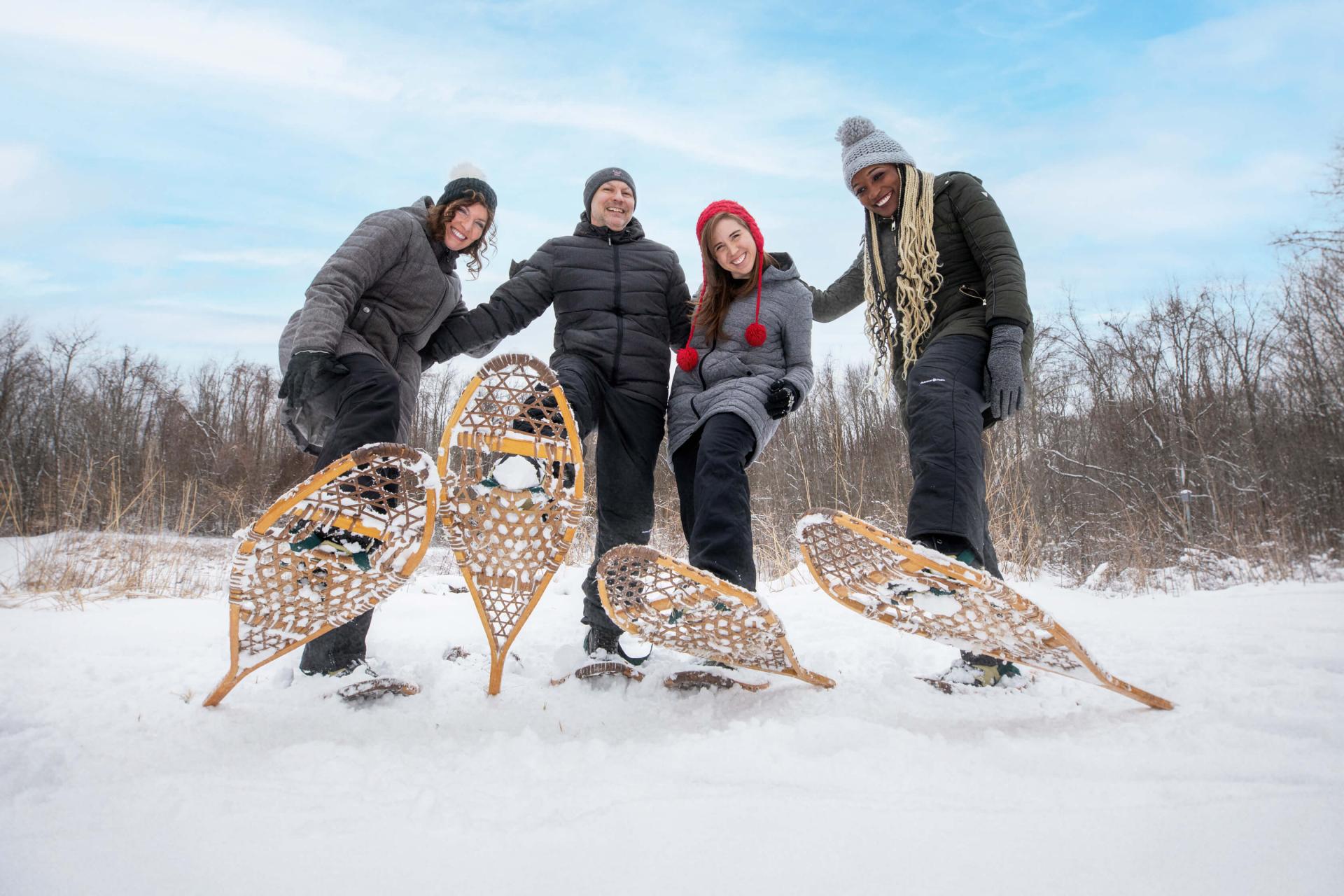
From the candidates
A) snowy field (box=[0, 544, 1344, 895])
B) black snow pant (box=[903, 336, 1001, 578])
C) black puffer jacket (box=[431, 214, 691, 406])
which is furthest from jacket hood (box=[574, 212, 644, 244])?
snowy field (box=[0, 544, 1344, 895])

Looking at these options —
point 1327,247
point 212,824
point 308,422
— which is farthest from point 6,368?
point 1327,247

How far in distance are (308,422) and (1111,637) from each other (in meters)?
2.75

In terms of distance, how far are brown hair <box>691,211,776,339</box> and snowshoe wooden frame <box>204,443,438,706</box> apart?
107cm

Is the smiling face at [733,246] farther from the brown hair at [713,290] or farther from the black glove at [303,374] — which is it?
the black glove at [303,374]

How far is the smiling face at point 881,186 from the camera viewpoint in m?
2.05

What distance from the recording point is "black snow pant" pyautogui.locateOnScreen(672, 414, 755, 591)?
1.61m

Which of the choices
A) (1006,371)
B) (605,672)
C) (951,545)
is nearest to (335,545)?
(605,672)

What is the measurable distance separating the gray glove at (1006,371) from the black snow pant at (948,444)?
45mm

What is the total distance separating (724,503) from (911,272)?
3.24ft

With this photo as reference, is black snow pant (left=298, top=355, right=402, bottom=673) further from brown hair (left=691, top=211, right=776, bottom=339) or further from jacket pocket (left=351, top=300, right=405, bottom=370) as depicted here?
brown hair (left=691, top=211, right=776, bottom=339)

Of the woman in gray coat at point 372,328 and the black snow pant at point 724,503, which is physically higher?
the woman in gray coat at point 372,328

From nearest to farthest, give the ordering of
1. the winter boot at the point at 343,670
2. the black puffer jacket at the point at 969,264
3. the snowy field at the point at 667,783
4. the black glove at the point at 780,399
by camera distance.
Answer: the snowy field at the point at 667,783, the winter boot at the point at 343,670, the black puffer jacket at the point at 969,264, the black glove at the point at 780,399

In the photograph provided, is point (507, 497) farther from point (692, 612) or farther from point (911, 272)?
point (911, 272)

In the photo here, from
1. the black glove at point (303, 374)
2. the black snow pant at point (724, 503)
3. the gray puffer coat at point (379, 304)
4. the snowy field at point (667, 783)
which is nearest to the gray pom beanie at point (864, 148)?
the black snow pant at point (724, 503)
